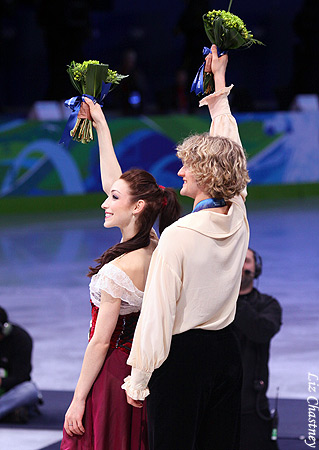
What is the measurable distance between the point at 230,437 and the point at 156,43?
69.2 ft

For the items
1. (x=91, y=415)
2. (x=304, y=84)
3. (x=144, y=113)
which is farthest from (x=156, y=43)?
(x=91, y=415)

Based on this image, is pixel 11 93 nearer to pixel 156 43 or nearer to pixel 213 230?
pixel 156 43

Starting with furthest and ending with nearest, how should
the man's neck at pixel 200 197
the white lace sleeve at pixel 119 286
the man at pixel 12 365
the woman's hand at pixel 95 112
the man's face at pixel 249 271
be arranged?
the man at pixel 12 365 < the man's face at pixel 249 271 < the woman's hand at pixel 95 112 < the white lace sleeve at pixel 119 286 < the man's neck at pixel 200 197

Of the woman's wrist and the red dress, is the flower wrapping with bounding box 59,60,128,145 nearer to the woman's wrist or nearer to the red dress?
the woman's wrist

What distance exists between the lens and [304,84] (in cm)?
1903

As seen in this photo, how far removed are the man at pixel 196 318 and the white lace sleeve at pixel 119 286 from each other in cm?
26

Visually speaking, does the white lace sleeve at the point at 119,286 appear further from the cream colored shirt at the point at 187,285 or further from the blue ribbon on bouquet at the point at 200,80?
the blue ribbon on bouquet at the point at 200,80

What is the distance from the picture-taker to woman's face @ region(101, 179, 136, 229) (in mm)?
2980

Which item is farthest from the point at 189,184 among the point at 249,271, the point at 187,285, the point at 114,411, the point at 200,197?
the point at 249,271

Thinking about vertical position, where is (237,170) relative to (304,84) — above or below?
below

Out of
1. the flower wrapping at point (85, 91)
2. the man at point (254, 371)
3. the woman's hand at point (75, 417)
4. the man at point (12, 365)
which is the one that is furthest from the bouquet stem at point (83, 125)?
the man at point (12, 365)

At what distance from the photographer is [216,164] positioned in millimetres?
2598

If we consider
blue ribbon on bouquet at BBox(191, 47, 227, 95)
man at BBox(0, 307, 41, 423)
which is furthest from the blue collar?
man at BBox(0, 307, 41, 423)

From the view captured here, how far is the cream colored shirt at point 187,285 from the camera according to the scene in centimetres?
256
